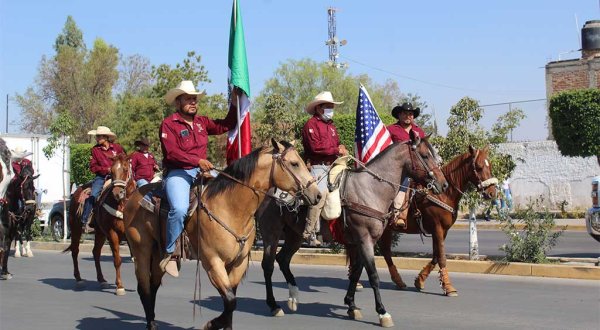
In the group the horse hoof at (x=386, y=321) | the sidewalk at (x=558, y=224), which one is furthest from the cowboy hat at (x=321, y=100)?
the sidewalk at (x=558, y=224)

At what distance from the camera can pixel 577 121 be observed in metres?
26.9

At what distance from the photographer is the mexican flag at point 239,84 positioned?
34.3 feet

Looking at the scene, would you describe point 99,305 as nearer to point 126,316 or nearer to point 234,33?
point 126,316

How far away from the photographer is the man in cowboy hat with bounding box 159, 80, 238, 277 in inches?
Answer: 328

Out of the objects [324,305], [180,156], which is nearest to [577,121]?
[324,305]

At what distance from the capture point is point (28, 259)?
19750mm

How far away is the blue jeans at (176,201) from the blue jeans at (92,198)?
5843 millimetres

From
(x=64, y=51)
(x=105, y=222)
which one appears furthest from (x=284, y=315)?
(x=64, y=51)

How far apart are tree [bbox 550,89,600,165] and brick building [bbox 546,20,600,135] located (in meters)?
12.8

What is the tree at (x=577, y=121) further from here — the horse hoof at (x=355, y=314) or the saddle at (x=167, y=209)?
the saddle at (x=167, y=209)

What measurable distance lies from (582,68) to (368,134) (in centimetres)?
3070

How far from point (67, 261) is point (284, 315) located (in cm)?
1034

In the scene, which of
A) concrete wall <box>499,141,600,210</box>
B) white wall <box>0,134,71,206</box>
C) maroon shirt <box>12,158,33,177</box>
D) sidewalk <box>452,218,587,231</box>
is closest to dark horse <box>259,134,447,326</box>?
maroon shirt <box>12,158,33,177</box>

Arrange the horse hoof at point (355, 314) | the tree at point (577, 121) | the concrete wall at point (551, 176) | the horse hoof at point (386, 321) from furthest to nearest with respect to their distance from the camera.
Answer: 1. the concrete wall at point (551, 176)
2. the tree at point (577, 121)
3. the horse hoof at point (355, 314)
4. the horse hoof at point (386, 321)
